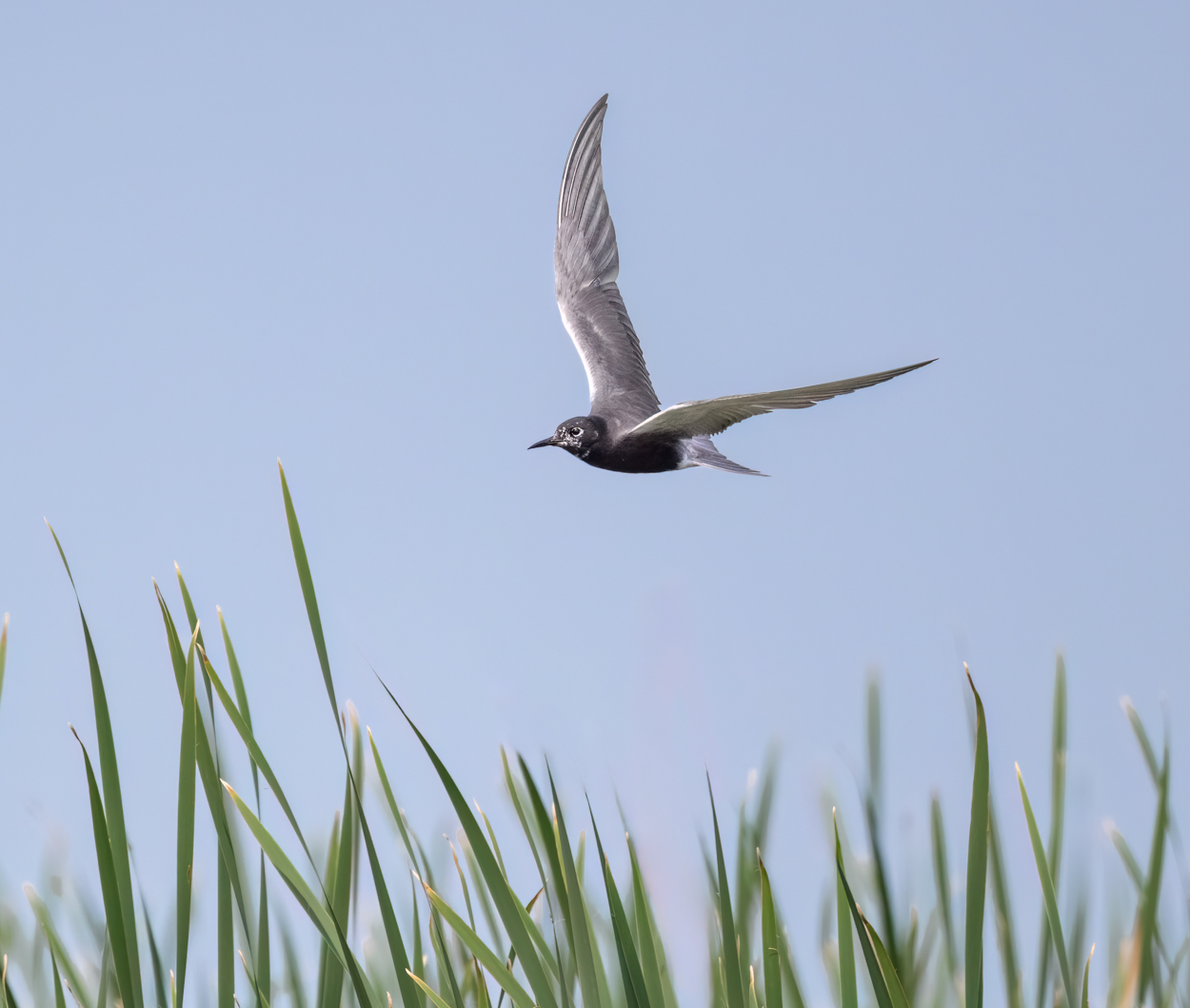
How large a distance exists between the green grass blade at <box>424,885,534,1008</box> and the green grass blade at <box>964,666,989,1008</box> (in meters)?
0.46

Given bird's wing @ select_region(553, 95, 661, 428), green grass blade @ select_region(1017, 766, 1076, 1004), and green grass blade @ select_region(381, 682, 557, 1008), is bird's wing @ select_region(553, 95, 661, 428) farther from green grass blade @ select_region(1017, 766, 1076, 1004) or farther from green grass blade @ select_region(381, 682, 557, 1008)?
green grass blade @ select_region(381, 682, 557, 1008)

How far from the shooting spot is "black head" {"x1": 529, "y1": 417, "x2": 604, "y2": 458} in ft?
7.30

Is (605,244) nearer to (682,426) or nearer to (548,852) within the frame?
(682,426)

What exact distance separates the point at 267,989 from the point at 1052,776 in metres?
1.08

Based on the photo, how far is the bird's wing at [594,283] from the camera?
2.93 meters

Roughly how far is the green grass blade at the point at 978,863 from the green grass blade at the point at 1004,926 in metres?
0.30

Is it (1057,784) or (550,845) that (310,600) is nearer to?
(550,845)

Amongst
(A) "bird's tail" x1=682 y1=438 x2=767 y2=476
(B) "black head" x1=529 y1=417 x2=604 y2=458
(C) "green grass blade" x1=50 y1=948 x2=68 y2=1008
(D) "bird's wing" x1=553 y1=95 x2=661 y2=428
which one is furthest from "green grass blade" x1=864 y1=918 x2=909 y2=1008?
(D) "bird's wing" x1=553 y1=95 x2=661 y2=428

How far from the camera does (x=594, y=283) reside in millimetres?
3293

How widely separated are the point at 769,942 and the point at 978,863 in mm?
218

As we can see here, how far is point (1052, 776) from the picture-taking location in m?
1.46

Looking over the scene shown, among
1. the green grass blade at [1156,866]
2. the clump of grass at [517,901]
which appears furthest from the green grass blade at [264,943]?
the green grass blade at [1156,866]

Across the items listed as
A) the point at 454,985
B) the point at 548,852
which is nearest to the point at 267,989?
the point at 454,985

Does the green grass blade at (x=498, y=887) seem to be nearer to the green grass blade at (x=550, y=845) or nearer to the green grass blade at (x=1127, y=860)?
the green grass blade at (x=550, y=845)
